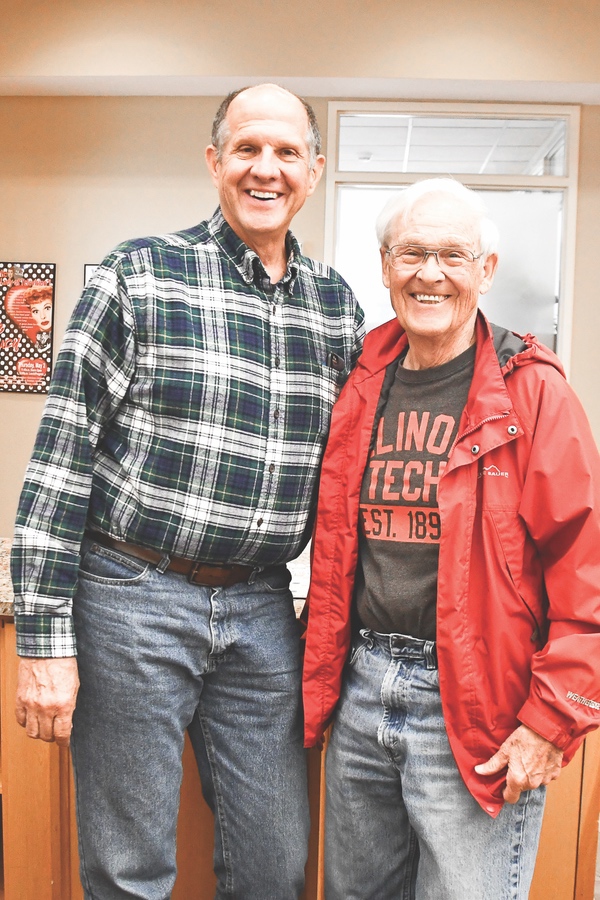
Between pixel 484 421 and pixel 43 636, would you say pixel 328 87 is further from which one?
pixel 43 636

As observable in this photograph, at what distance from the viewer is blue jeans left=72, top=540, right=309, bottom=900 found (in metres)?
1.25

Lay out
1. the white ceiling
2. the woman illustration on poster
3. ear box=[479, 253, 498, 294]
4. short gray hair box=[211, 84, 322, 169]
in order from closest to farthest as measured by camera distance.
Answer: ear box=[479, 253, 498, 294] → short gray hair box=[211, 84, 322, 169] → the white ceiling → the woman illustration on poster

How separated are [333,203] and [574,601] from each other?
14.0 ft

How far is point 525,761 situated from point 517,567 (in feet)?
0.91

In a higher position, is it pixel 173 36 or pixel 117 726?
pixel 173 36

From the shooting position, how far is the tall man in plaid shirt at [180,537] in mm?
1230

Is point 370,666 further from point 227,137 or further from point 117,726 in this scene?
point 227,137

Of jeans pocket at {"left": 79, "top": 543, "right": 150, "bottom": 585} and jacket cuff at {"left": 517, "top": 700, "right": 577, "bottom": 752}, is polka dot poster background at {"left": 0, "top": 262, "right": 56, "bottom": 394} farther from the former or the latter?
jacket cuff at {"left": 517, "top": 700, "right": 577, "bottom": 752}

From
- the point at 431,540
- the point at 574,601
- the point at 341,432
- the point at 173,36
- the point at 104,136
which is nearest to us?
the point at 574,601

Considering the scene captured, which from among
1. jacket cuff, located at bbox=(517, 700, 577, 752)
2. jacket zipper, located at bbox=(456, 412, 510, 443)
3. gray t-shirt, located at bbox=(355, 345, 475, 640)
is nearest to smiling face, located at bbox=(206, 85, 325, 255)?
gray t-shirt, located at bbox=(355, 345, 475, 640)

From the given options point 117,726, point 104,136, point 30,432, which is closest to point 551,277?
point 104,136

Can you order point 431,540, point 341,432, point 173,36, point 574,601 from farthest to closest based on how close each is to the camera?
point 173,36
point 341,432
point 431,540
point 574,601

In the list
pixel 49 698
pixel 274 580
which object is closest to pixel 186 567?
pixel 274 580

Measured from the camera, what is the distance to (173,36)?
427 centimetres
